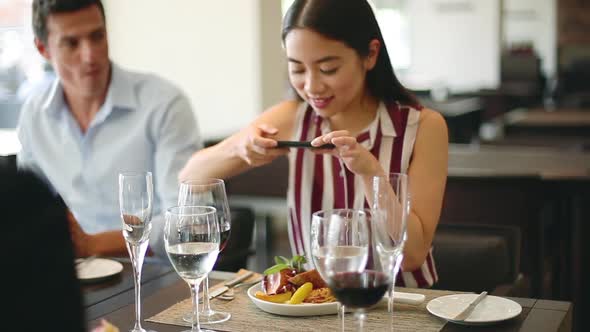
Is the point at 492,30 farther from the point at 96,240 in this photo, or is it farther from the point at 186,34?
the point at 96,240

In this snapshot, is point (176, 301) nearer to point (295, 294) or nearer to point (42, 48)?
point (295, 294)

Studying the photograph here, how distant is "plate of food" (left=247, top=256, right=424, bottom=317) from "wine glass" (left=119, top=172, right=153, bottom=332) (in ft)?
0.72

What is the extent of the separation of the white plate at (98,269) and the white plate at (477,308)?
70cm

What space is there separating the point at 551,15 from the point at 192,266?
11753mm

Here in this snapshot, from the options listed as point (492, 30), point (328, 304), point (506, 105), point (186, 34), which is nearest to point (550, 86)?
point (492, 30)

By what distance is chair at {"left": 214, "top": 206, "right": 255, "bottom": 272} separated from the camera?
2451mm

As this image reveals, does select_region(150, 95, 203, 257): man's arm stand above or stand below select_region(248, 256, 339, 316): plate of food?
above

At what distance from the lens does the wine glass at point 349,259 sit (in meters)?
1.06

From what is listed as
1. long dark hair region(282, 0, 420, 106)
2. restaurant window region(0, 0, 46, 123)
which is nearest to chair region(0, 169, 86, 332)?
long dark hair region(282, 0, 420, 106)

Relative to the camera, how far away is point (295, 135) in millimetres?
2168

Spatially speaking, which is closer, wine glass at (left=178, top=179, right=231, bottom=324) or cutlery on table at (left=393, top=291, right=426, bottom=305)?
wine glass at (left=178, top=179, right=231, bottom=324)

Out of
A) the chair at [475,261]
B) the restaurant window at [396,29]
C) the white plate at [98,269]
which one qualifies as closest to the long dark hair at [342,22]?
the chair at [475,261]

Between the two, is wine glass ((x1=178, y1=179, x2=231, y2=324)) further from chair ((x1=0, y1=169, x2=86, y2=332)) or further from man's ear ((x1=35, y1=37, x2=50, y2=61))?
man's ear ((x1=35, y1=37, x2=50, y2=61))

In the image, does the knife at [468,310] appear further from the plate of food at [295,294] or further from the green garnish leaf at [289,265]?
the green garnish leaf at [289,265]
